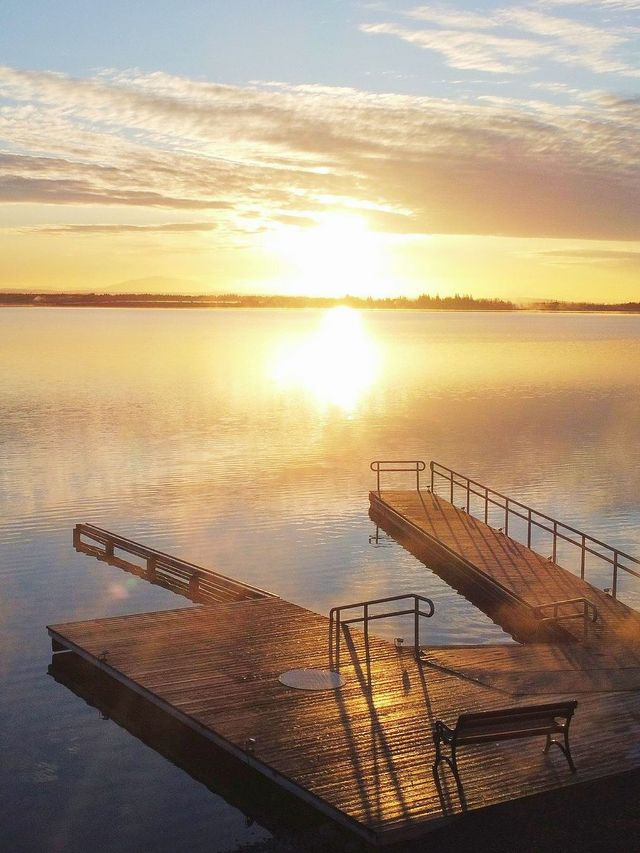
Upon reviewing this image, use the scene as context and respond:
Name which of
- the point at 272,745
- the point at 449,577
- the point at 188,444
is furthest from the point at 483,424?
the point at 272,745

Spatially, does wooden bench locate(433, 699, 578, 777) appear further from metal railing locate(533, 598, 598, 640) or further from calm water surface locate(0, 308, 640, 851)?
metal railing locate(533, 598, 598, 640)

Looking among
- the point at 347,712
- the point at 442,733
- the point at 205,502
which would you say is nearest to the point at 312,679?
the point at 347,712

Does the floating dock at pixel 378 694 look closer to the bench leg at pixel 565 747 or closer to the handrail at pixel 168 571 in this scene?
the bench leg at pixel 565 747

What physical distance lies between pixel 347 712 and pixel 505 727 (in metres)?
2.55

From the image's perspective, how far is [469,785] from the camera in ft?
40.3

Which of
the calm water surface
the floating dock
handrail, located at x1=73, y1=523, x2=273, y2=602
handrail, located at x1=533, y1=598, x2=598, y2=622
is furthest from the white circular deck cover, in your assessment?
handrail, located at x1=73, y1=523, x2=273, y2=602

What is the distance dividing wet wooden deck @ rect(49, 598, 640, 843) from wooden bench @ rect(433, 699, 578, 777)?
10.1 inches

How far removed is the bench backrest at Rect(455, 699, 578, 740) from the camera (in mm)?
12484

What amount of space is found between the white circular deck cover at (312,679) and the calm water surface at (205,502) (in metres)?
2.05

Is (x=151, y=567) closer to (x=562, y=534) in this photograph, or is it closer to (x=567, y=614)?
(x=567, y=614)

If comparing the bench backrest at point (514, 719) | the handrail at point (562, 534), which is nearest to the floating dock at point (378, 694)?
the bench backrest at point (514, 719)

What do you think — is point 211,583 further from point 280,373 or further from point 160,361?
point 160,361

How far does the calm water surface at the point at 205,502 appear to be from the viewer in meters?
15.0

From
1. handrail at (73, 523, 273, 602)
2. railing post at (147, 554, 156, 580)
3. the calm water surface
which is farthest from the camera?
railing post at (147, 554, 156, 580)
